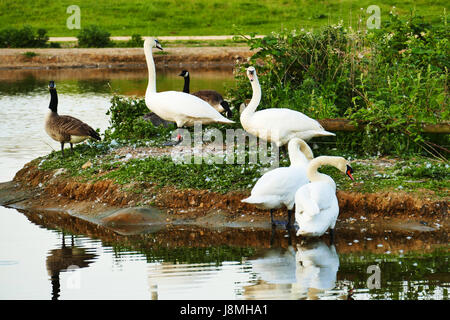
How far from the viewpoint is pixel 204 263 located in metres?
8.91

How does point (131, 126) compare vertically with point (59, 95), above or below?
above

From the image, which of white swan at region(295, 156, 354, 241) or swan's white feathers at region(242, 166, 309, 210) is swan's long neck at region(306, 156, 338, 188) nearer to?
white swan at region(295, 156, 354, 241)

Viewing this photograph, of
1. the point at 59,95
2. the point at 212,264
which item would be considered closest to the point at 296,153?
the point at 212,264

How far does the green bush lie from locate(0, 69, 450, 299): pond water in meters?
24.7

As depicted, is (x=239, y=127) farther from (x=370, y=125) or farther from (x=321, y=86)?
(x=370, y=125)

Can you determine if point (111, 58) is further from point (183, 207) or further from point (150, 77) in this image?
point (183, 207)

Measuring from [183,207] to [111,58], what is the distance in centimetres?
2353

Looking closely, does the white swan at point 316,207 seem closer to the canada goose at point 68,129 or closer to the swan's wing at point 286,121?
the swan's wing at point 286,121

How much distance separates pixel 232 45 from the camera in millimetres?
35875

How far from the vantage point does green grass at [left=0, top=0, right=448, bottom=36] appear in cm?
4184

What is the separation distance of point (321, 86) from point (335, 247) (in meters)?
4.70

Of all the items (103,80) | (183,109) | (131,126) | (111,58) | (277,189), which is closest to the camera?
(277,189)

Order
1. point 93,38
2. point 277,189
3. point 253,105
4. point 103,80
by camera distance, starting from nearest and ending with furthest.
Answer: point 277,189
point 253,105
point 103,80
point 93,38
